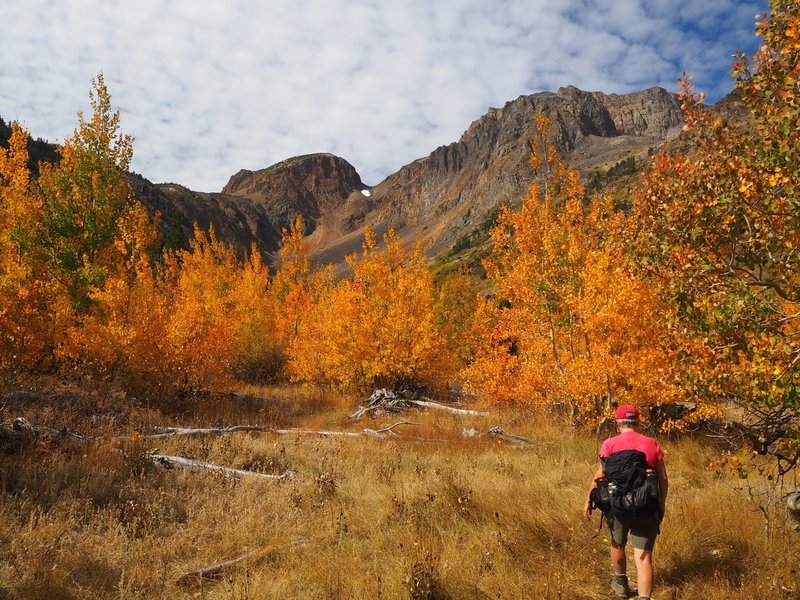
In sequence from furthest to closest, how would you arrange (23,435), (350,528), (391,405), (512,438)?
1. (391,405)
2. (512,438)
3. (23,435)
4. (350,528)

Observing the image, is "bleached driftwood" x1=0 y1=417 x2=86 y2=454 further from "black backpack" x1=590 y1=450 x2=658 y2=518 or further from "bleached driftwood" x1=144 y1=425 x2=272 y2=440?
"black backpack" x1=590 y1=450 x2=658 y2=518

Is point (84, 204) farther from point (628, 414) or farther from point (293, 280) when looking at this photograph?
point (293, 280)

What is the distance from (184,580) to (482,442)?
8.70m

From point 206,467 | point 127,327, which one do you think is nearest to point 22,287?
point 127,327

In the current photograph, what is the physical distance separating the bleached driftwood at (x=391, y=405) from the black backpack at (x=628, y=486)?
12381 mm

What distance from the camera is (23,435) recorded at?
27.4ft

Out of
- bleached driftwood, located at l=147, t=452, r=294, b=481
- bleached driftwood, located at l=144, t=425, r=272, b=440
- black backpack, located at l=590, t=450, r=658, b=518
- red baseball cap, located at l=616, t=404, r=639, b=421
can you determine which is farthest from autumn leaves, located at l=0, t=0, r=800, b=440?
bleached driftwood, located at l=147, t=452, r=294, b=481

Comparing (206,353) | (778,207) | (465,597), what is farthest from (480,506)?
(206,353)

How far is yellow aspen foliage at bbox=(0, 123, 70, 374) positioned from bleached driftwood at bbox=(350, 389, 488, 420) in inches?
425

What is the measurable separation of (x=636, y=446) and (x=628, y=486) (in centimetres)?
46

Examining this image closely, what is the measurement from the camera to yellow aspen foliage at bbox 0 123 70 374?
12.8 m

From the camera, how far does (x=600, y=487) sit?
516 cm

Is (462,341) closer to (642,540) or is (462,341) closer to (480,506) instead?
(480,506)

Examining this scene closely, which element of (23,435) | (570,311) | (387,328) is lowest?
(23,435)
